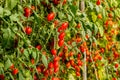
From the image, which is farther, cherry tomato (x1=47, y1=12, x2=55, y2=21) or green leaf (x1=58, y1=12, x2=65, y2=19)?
green leaf (x1=58, y1=12, x2=65, y2=19)

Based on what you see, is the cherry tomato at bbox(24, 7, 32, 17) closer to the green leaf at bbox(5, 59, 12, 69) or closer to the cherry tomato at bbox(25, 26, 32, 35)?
the cherry tomato at bbox(25, 26, 32, 35)

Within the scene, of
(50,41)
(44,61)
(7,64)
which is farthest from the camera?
(50,41)

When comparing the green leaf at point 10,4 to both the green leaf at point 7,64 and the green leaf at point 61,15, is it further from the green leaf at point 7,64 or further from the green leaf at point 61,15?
the green leaf at point 61,15

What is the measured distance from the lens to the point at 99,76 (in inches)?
112

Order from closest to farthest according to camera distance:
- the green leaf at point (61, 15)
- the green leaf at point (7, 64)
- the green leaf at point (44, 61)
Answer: the green leaf at point (7, 64) → the green leaf at point (44, 61) → the green leaf at point (61, 15)

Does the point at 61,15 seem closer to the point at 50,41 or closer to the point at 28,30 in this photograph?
the point at 50,41

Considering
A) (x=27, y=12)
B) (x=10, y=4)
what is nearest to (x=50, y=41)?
(x=27, y=12)

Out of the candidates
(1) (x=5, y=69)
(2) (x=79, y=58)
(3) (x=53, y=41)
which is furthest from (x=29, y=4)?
(2) (x=79, y=58)

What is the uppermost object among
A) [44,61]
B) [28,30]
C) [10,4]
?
[10,4]

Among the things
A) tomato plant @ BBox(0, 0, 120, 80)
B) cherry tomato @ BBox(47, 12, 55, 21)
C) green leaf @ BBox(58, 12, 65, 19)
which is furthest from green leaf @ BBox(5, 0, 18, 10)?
green leaf @ BBox(58, 12, 65, 19)

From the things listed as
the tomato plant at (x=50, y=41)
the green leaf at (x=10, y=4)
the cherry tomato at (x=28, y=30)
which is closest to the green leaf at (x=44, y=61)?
the tomato plant at (x=50, y=41)

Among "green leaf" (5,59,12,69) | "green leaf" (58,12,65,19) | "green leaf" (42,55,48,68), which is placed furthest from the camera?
"green leaf" (58,12,65,19)

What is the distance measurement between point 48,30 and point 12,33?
0.38 m

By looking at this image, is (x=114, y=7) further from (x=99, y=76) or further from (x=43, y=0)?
(x=43, y=0)
